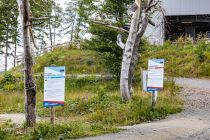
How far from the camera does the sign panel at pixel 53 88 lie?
1080 centimetres

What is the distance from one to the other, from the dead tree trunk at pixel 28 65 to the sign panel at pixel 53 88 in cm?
102

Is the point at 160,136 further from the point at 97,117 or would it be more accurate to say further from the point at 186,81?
the point at 186,81

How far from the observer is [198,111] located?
49.3 ft

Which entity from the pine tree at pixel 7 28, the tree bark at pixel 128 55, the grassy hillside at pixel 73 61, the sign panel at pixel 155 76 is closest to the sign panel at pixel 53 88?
the sign panel at pixel 155 76

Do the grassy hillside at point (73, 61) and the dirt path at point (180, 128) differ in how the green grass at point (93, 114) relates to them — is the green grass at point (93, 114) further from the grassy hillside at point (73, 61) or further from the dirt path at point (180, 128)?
the grassy hillside at point (73, 61)

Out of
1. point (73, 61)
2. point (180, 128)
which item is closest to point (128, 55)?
point (180, 128)

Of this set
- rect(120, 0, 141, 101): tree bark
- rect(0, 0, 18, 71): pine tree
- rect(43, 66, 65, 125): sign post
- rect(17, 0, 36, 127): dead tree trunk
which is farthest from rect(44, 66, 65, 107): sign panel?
rect(0, 0, 18, 71): pine tree

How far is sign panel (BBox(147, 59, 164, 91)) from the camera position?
1446 cm

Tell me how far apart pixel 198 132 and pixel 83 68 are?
2178 cm

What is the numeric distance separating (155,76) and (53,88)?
4709 millimetres

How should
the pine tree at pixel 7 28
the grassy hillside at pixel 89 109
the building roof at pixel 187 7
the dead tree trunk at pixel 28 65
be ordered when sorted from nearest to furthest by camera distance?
the grassy hillside at pixel 89 109 < the dead tree trunk at pixel 28 65 < the building roof at pixel 187 7 < the pine tree at pixel 7 28

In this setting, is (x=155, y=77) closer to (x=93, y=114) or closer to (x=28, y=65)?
(x=93, y=114)

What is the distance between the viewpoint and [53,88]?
10.8 m

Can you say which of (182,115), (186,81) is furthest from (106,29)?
(182,115)
